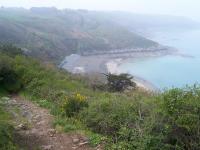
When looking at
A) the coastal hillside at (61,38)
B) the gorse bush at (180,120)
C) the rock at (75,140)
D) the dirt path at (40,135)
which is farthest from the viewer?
the coastal hillside at (61,38)

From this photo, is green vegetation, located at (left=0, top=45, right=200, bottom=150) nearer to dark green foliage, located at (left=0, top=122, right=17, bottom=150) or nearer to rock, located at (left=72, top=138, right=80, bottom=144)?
rock, located at (left=72, top=138, right=80, bottom=144)

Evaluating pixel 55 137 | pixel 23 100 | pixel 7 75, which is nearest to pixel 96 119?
pixel 55 137

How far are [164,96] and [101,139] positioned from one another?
68.3 inches

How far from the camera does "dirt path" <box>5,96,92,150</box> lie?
794 centimetres

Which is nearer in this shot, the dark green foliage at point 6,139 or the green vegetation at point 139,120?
the green vegetation at point 139,120

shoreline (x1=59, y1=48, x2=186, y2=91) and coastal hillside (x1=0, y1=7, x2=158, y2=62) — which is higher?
coastal hillside (x1=0, y1=7, x2=158, y2=62)

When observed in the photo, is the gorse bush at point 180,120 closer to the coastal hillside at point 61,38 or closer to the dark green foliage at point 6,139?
the dark green foliage at point 6,139

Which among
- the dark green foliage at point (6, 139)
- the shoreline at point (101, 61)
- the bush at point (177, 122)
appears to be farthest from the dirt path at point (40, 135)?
the shoreline at point (101, 61)

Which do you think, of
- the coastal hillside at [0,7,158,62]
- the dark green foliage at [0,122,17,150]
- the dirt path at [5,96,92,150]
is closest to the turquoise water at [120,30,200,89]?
the coastal hillside at [0,7,158,62]

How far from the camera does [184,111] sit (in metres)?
6.93

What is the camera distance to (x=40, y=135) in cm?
857

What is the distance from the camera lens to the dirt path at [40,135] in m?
7.94

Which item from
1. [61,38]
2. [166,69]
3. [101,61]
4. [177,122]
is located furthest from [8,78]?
[61,38]

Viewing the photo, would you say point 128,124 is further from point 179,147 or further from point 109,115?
point 179,147
